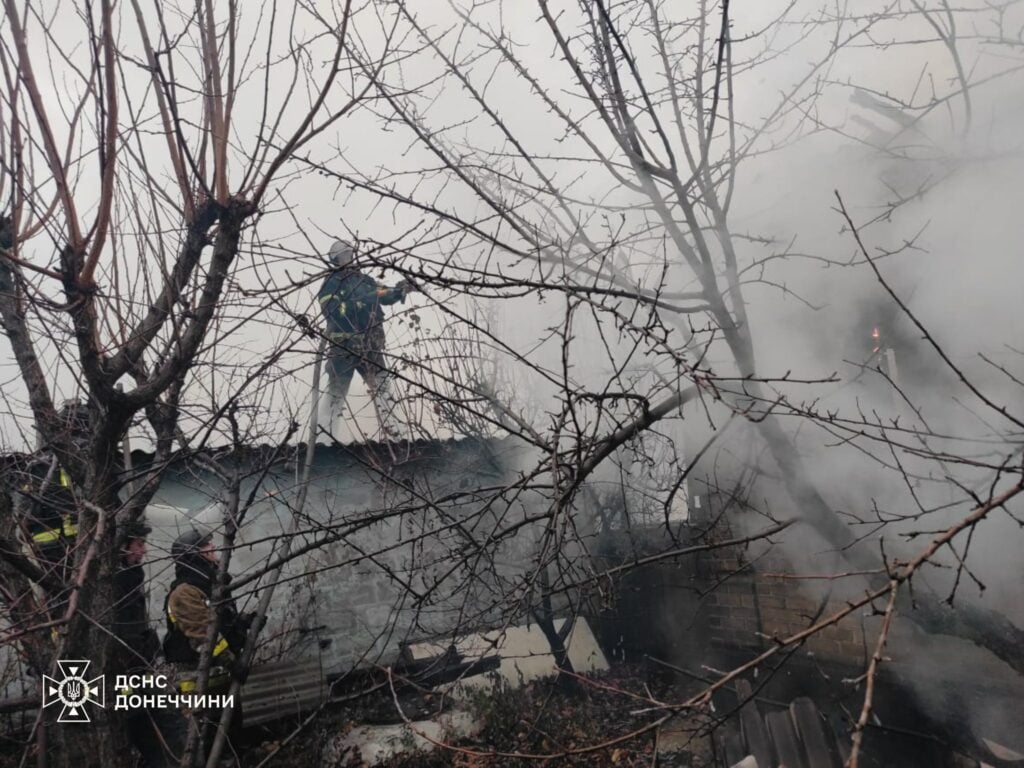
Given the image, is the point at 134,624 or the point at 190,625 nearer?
the point at 134,624

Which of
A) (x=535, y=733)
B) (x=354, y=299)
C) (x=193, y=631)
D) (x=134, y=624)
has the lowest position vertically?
(x=535, y=733)

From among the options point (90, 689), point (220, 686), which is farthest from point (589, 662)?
point (90, 689)

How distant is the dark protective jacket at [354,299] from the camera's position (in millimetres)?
3651

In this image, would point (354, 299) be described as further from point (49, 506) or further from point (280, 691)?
point (280, 691)

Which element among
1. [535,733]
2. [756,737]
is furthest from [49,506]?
[756,737]

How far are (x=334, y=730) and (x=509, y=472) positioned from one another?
4350 millimetres

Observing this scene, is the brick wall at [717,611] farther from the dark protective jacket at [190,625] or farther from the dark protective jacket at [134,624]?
the dark protective jacket at [134,624]

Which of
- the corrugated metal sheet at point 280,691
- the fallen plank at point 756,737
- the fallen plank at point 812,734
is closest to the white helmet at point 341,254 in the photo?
the corrugated metal sheet at point 280,691

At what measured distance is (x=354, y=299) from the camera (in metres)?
4.51

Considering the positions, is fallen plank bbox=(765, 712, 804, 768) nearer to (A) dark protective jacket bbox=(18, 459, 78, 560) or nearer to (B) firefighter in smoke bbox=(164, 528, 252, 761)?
(B) firefighter in smoke bbox=(164, 528, 252, 761)

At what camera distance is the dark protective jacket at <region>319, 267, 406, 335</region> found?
3651 millimetres

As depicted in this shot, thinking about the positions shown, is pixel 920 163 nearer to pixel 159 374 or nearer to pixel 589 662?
pixel 159 374

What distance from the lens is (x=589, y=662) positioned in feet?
30.2

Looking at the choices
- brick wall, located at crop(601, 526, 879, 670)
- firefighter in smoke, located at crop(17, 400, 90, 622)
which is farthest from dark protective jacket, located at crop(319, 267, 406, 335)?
brick wall, located at crop(601, 526, 879, 670)
